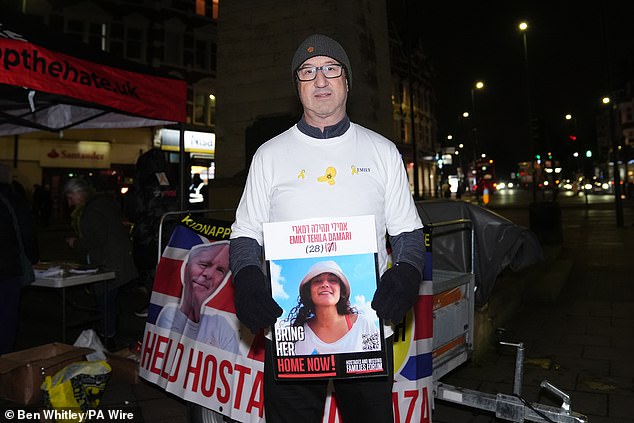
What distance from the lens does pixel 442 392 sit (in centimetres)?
317

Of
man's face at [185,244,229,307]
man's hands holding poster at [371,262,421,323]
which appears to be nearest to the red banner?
man's face at [185,244,229,307]

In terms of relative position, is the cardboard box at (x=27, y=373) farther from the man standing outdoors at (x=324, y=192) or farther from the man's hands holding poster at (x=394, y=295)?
the man's hands holding poster at (x=394, y=295)

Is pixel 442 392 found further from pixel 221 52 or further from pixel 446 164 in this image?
pixel 446 164

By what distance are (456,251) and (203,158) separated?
2645cm

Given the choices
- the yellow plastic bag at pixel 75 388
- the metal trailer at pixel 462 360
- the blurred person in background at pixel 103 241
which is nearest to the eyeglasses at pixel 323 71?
the metal trailer at pixel 462 360

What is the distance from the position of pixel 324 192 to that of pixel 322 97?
0.42 meters

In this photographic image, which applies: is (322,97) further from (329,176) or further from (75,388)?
(75,388)

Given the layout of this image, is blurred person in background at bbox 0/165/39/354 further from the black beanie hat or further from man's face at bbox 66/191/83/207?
the black beanie hat

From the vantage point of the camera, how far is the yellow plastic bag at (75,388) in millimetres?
3438

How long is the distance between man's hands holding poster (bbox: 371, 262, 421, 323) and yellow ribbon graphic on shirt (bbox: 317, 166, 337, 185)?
0.45 m

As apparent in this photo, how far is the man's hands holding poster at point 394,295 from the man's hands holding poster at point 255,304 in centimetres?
38

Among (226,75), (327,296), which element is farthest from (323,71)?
(226,75)

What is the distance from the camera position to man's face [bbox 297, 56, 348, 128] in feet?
6.70

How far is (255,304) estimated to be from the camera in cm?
179
